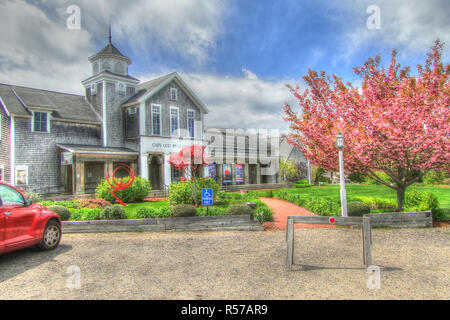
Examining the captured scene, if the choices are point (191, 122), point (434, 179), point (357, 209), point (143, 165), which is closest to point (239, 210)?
point (357, 209)

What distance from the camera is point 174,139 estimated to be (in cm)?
2472

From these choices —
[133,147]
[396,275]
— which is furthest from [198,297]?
[133,147]

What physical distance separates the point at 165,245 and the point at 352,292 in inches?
193

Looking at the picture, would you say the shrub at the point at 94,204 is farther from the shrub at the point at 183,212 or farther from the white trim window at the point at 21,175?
the white trim window at the point at 21,175

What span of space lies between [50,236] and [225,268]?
4547 mm

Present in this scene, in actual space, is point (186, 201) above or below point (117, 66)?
below

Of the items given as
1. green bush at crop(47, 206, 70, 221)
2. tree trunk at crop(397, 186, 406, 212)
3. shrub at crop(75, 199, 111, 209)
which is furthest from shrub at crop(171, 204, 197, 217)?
tree trunk at crop(397, 186, 406, 212)

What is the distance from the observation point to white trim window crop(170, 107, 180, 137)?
24.8 m

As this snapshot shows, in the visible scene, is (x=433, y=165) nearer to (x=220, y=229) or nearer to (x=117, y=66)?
(x=220, y=229)

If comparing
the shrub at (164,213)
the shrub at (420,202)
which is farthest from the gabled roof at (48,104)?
the shrub at (420,202)

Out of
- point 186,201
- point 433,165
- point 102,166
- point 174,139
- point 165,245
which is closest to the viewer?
point 165,245

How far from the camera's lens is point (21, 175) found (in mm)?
18297

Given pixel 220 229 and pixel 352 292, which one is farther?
pixel 220 229

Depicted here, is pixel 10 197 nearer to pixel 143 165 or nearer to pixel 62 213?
pixel 62 213
